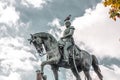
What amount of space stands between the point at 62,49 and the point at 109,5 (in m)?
11.0

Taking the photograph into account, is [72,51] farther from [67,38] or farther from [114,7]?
[114,7]

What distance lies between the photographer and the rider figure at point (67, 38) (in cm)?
2464

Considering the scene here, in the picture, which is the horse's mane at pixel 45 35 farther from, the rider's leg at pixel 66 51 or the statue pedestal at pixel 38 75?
the statue pedestal at pixel 38 75

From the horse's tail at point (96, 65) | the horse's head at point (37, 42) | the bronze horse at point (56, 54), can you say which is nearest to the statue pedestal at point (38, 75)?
the bronze horse at point (56, 54)

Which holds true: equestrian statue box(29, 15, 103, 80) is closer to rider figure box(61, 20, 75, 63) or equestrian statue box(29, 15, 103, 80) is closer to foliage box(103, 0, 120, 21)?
rider figure box(61, 20, 75, 63)

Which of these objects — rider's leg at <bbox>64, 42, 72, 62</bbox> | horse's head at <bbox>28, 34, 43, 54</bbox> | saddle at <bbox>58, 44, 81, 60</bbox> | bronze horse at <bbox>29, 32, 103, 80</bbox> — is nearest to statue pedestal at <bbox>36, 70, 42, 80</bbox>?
bronze horse at <bbox>29, 32, 103, 80</bbox>

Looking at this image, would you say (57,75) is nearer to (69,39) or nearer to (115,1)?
(69,39)

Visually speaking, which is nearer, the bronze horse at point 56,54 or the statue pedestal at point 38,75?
the statue pedestal at point 38,75

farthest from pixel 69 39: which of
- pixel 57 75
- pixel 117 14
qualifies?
pixel 117 14

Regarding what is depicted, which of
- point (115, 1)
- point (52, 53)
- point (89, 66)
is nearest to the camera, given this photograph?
point (115, 1)

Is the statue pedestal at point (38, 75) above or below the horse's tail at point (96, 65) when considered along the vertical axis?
below

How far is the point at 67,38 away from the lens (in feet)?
83.2

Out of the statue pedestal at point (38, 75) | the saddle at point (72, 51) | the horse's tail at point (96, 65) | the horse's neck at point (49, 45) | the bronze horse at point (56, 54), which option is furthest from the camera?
the horse's tail at point (96, 65)

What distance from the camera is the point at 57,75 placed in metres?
24.8
